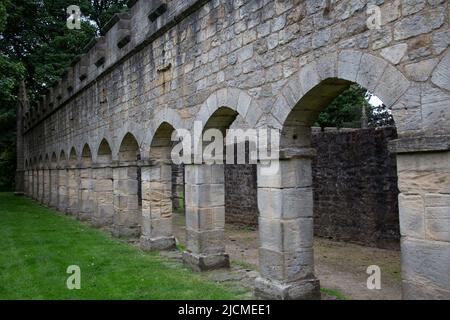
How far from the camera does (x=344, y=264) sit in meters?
8.36

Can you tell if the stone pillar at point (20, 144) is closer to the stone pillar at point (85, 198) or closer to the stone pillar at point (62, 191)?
the stone pillar at point (62, 191)

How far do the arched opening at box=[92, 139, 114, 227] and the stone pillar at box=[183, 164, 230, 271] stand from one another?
18.3 ft

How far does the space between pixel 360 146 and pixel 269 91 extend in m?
5.17

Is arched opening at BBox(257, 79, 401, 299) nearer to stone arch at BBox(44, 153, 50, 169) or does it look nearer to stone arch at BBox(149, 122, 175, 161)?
stone arch at BBox(149, 122, 175, 161)

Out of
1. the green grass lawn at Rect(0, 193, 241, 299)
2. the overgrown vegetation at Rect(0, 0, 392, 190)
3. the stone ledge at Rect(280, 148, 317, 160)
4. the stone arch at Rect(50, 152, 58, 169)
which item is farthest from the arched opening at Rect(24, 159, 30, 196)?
the stone ledge at Rect(280, 148, 317, 160)

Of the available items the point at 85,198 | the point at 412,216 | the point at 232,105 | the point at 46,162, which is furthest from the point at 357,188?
the point at 46,162

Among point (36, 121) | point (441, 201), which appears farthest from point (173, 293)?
point (36, 121)

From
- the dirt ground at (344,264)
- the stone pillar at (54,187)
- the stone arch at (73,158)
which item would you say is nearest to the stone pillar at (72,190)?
the stone arch at (73,158)

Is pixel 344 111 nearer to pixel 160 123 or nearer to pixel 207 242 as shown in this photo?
pixel 160 123

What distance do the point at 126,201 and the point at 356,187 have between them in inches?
204

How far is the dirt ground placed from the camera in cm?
645

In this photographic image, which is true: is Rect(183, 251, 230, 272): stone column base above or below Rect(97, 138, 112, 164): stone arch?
below

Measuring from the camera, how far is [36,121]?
23.0 meters
